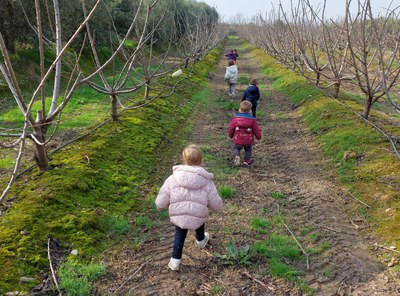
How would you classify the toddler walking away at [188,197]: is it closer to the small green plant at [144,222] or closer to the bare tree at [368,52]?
the small green plant at [144,222]

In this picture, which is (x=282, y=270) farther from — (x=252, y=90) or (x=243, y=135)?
(x=252, y=90)

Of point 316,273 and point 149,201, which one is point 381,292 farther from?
point 149,201

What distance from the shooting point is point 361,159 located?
20.7ft

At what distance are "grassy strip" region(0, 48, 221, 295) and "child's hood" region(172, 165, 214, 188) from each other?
128cm

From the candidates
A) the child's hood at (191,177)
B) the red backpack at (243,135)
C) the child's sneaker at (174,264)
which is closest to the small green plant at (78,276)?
the child's sneaker at (174,264)

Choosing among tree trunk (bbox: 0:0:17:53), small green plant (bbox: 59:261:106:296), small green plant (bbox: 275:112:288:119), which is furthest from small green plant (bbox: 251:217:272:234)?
tree trunk (bbox: 0:0:17:53)

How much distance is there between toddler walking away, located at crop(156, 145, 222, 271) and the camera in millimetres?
3592

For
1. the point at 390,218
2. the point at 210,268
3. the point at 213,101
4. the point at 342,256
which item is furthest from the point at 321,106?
the point at 210,268

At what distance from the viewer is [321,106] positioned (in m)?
10.2

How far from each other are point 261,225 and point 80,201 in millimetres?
2518

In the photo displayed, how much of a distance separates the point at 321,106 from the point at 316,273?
289 inches

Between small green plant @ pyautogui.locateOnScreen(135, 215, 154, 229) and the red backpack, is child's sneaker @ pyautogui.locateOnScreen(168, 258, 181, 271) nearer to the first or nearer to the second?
small green plant @ pyautogui.locateOnScreen(135, 215, 154, 229)

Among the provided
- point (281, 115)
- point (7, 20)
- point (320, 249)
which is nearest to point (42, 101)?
point (320, 249)

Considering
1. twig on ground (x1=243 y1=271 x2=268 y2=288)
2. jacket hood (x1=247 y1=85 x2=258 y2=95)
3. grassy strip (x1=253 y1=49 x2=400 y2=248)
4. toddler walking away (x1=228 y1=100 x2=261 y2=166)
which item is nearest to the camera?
twig on ground (x1=243 y1=271 x2=268 y2=288)
